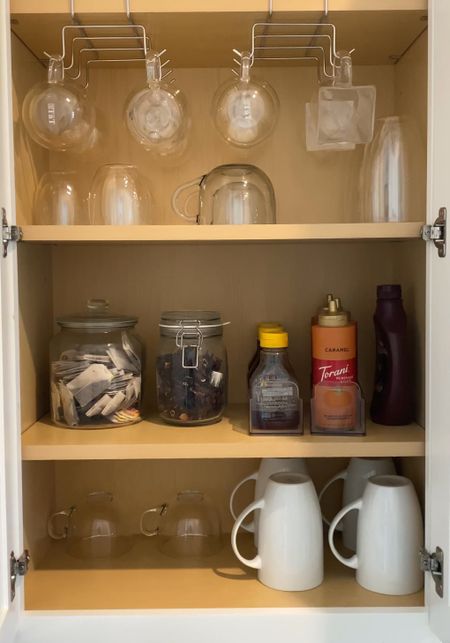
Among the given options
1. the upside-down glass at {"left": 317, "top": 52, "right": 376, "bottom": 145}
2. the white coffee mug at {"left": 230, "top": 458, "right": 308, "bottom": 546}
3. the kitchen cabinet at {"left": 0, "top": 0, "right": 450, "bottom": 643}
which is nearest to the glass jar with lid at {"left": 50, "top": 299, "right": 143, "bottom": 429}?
the kitchen cabinet at {"left": 0, "top": 0, "right": 450, "bottom": 643}

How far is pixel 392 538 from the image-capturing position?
1.27 metres

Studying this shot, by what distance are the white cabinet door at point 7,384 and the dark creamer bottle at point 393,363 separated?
659 mm

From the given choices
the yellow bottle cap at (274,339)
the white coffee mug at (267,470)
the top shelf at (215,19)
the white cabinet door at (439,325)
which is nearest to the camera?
the white cabinet door at (439,325)

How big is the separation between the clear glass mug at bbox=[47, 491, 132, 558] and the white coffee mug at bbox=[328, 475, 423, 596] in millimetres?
440

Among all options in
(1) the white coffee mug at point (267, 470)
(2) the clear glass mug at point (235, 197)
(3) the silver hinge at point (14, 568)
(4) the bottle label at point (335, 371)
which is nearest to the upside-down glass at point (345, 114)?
(2) the clear glass mug at point (235, 197)

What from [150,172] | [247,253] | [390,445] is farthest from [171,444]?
[150,172]

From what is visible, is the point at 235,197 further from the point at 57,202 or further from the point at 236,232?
the point at 57,202

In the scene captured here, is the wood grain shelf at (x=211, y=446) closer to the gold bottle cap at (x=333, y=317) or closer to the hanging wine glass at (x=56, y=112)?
the gold bottle cap at (x=333, y=317)

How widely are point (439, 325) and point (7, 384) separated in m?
0.67

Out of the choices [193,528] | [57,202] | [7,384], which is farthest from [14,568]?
[57,202]

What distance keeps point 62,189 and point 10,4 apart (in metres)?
0.31

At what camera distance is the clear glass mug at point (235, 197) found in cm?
134

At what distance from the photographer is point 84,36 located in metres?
1.32

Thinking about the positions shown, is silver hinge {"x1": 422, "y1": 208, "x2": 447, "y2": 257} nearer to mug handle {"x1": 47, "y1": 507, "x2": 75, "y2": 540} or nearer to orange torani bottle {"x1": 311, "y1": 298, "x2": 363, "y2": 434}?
orange torani bottle {"x1": 311, "y1": 298, "x2": 363, "y2": 434}
